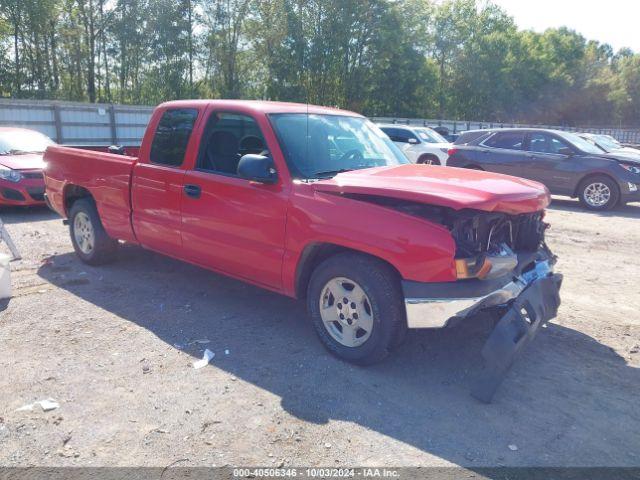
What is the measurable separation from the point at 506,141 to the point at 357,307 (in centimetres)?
1042

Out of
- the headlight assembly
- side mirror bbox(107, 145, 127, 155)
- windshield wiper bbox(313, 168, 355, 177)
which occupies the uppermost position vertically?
windshield wiper bbox(313, 168, 355, 177)

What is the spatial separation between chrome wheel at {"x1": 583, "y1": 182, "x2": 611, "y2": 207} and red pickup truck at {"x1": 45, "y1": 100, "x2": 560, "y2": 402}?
328 inches

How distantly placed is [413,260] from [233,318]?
201 cm

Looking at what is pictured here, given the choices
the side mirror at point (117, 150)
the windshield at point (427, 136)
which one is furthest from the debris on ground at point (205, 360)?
the windshield at point (427, 136)

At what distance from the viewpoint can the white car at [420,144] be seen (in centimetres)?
1562

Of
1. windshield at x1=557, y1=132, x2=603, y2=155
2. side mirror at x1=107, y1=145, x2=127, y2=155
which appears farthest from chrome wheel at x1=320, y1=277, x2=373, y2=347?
windshield at x1=557, y1=132, x2=603, y2=155

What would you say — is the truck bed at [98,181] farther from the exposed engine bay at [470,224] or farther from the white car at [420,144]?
the white car at [420,144]

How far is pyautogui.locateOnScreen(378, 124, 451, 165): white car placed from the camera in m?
15.6

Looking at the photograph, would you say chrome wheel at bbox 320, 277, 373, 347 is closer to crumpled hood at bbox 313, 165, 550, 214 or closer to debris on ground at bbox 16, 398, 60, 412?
crumpled hood at bbox 313, 165, 550, 214

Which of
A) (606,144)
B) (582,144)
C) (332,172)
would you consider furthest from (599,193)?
(332,172)

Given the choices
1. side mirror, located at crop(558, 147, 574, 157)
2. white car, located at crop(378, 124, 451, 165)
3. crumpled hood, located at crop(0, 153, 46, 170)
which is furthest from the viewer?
white car, located at crop(378, 124, 451, 165)

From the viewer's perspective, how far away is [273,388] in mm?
A: 3664

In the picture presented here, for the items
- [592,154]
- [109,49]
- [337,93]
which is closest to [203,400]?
[592,154]

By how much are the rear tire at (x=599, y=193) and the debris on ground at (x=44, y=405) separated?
11.4 metres
